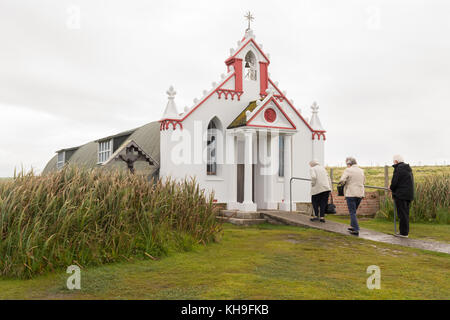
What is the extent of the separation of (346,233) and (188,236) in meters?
5.13

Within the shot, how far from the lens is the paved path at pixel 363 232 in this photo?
11.1m

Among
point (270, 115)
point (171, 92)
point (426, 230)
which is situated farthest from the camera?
point (270, 115)

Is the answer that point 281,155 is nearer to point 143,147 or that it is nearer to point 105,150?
point 143,147

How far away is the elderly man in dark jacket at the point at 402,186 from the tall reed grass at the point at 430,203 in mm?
6040

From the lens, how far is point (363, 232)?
13.1 meters

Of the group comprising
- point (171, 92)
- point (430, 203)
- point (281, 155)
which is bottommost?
point (430, 203)

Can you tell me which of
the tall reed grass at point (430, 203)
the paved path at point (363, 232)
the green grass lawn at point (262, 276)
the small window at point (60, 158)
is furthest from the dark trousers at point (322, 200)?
the small window at point (60, 158)

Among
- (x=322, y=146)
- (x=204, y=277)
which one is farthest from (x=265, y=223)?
(x=204, y=277)

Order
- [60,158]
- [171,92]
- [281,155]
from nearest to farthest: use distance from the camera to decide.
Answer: [171,92], [281,155], [60,158]

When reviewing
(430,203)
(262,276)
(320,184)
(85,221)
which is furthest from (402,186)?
(85,221)

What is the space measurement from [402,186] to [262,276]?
662 centimetres

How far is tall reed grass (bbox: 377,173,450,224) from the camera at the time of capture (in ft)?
57.7

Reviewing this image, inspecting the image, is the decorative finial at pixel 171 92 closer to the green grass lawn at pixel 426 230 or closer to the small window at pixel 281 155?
the small window at pixel 281 155
